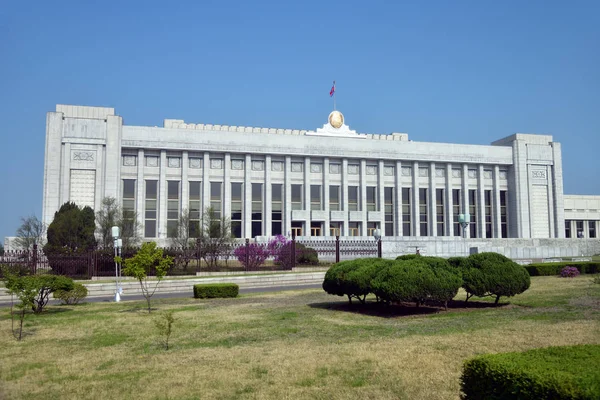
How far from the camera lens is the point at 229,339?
1033 cm

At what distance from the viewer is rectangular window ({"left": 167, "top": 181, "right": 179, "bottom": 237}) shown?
5519 cm

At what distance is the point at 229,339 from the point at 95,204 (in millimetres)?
45617

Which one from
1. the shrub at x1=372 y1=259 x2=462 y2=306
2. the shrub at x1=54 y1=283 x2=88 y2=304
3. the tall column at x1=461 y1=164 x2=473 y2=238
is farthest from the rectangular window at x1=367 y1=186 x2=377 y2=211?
the shrub at x1=372 y1=259 x2=462 y2=306

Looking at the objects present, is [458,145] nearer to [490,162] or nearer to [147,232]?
[490,162]

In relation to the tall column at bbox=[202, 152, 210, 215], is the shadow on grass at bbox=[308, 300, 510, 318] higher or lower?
lower

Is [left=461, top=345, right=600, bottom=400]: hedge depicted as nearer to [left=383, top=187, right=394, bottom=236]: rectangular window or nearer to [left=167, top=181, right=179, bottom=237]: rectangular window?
[left=167, top=181, right=179, bottom=237]: rectangular window

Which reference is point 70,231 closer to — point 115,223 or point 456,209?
point 115,223

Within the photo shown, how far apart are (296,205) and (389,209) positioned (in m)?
11.7

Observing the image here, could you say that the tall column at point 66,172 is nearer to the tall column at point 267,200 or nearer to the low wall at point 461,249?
the tall column at point 267,200

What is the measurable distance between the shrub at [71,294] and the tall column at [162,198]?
36.3m

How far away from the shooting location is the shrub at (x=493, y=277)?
1355 cm

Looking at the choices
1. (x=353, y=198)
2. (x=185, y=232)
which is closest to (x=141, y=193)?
(x=185, y=232)

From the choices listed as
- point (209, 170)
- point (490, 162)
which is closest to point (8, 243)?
point (209, 170)

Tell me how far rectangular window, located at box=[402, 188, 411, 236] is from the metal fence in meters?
26.2
